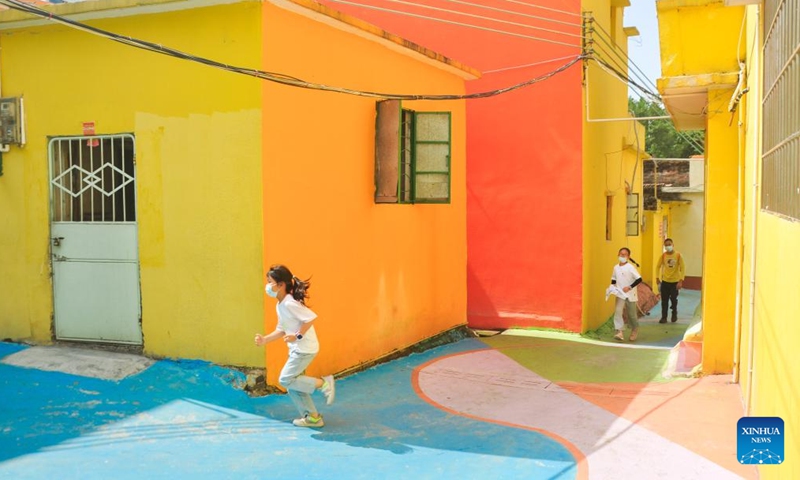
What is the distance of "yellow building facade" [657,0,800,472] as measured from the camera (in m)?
3.97

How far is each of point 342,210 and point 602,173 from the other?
27.7ft

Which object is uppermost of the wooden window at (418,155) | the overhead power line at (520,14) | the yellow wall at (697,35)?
the overhead power line at (520,14)

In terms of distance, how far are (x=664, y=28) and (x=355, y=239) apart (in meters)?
4.36

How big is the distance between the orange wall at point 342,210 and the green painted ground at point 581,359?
1374mm

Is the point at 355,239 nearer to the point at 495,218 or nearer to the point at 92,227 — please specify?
the point at 92,227

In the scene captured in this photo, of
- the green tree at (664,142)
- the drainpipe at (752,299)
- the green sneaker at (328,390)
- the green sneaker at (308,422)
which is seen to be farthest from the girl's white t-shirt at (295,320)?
the green tree at (664,142)

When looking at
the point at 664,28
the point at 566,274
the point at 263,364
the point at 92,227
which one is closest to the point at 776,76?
the point at 664,28

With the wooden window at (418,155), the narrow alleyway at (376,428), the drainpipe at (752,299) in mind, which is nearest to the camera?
the narrow alleyway at (376,428)

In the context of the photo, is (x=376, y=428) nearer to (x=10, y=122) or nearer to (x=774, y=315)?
(x=774, y=315)

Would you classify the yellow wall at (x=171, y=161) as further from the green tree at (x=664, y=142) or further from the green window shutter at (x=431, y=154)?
the green tree at (x=664, y=142)

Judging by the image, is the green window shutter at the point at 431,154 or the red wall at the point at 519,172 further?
the red wall at the point at 519,172

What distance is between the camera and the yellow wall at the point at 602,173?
13.7m

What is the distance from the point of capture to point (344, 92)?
8406 millimetres

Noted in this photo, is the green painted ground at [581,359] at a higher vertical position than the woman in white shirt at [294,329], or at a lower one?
lower
